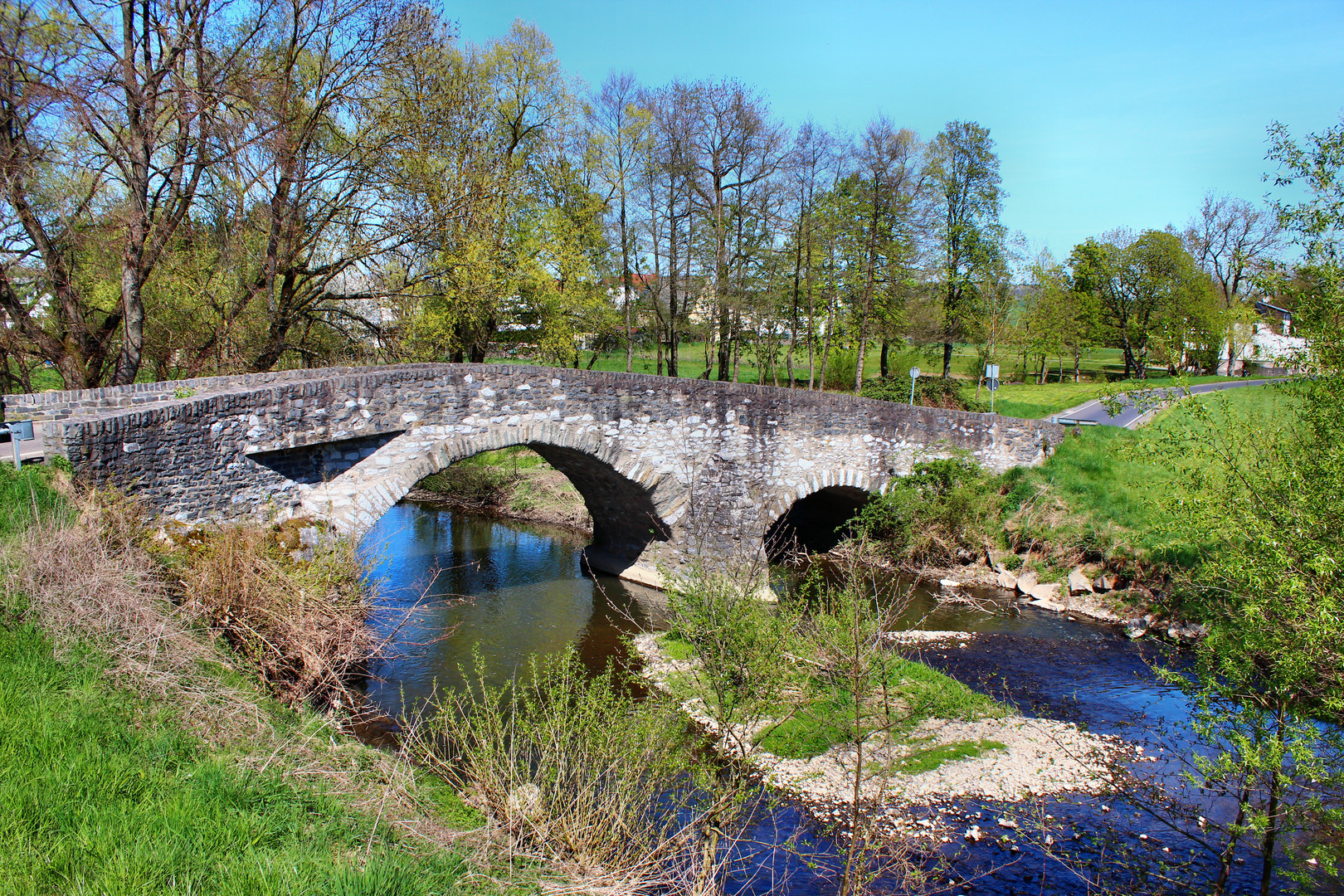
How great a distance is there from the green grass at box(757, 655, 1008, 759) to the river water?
0.75 meters

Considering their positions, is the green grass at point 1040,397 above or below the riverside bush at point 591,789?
above

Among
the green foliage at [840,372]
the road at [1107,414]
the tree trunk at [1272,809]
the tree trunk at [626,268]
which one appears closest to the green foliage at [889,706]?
the tree trunk at [1272,809]

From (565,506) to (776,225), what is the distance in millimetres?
12470

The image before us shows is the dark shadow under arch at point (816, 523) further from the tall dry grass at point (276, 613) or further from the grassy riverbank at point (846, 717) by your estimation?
the tall dry grass at point (276, 613)

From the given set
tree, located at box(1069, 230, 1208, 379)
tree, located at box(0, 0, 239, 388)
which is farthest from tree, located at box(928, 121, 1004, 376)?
tree, located at box(0, 0, 239, 388)

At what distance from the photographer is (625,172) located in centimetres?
2467

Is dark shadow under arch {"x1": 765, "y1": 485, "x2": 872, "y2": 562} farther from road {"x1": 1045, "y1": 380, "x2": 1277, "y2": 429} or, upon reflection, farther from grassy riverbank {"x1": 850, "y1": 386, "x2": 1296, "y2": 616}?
road {"x1": 1045, "y1": 380, "x2": 1277, "y2": 429}

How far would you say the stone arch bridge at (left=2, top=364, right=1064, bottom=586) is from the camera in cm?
879

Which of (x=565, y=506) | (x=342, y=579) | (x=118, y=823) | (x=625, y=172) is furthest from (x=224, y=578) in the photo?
(x=625, y=172)

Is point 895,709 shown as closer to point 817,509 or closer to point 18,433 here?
point 817,509

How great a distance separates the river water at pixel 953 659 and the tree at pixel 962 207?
53.9 ft

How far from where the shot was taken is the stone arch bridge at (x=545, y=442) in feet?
28.8

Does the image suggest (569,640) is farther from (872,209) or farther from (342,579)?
(872,209)

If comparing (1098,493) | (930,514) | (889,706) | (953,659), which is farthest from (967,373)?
(889,706)
